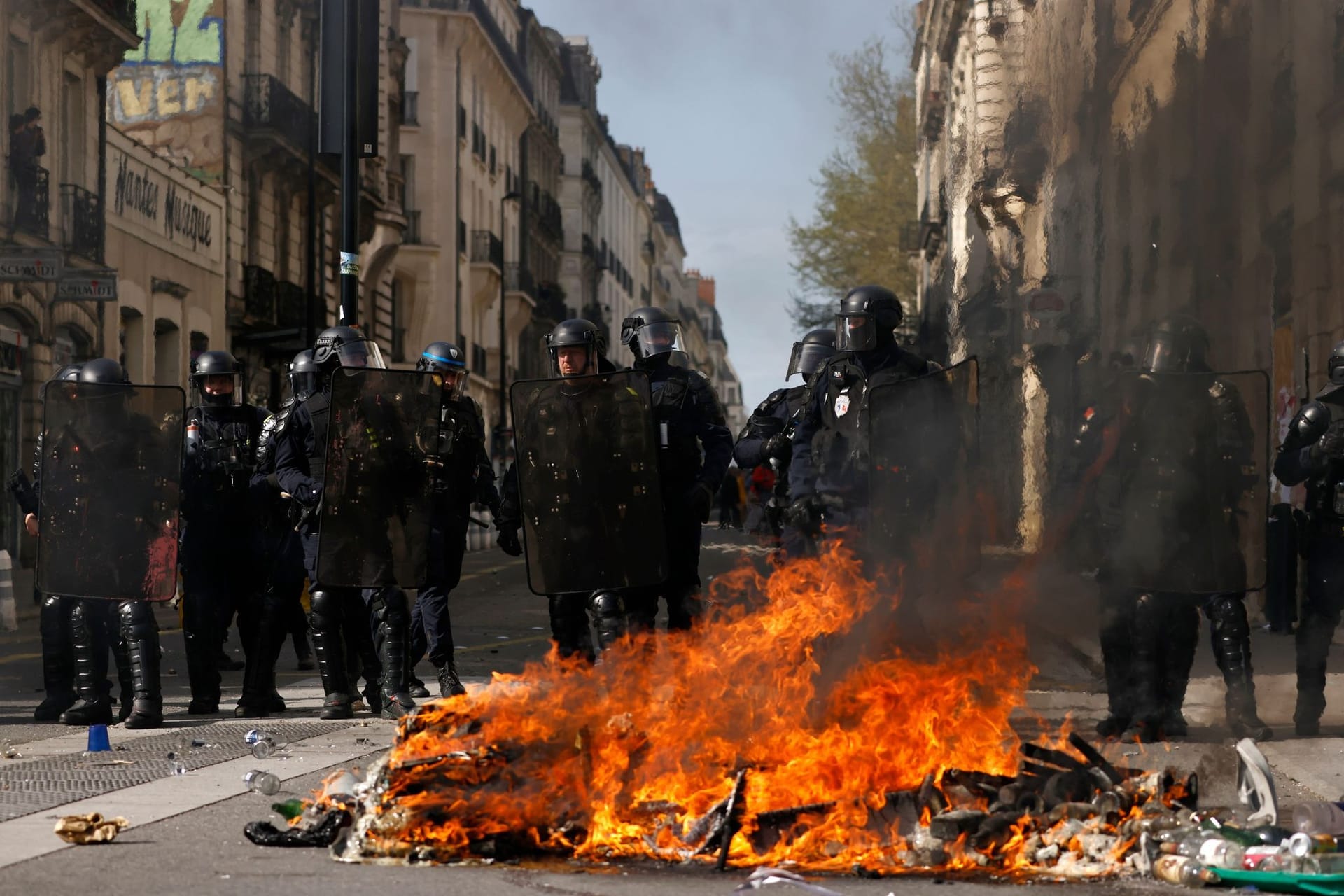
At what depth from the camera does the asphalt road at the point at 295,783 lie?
4.71 m

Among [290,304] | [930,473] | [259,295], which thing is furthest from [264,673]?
[290,304]

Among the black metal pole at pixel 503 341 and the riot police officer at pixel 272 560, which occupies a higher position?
the black metal pole at pixel 503 341

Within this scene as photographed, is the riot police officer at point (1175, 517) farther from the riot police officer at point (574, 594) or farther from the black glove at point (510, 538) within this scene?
the black glove at point (510, 538)

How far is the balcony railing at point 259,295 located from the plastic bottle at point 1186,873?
2597cm

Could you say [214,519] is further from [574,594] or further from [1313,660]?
[1313,660]

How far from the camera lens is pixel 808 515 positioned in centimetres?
800

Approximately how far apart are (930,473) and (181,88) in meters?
23.8

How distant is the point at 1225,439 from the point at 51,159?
59.9ft

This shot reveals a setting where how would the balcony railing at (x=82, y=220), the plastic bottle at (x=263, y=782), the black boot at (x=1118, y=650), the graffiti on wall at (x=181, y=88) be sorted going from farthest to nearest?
the graffiti on wall at (x=181, y=88) → the balcony railing at (x=82, y=220) → the black boot at (x=1118, y=650) → the plastic bottle at (x=263, y=782)

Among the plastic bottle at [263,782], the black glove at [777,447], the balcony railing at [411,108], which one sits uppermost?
the balcony railing at [411,108]

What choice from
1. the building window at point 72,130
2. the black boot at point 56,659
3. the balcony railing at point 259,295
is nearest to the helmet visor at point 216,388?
the black boot at point 56,659

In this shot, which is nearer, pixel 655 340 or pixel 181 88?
pixel 655 340

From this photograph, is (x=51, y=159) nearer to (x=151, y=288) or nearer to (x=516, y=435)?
(x=151, y=288)

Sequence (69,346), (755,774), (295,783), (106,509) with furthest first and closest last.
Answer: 1. (69,346)
2. (106,509)
3. (295,783)
4. (755,774)
